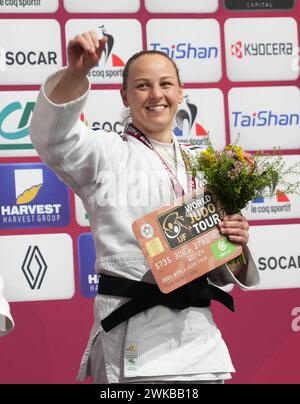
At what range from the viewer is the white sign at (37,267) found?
121 inches

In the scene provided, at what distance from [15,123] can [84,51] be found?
136 cm

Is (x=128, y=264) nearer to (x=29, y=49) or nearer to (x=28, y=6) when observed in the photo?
(x=29, y=49)

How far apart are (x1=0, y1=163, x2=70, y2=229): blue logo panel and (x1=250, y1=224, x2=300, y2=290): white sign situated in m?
0.77

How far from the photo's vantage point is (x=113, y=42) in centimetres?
320

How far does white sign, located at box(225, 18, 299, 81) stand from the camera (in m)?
3.31

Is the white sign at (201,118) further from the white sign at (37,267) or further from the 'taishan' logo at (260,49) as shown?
the white sign at (37,267)

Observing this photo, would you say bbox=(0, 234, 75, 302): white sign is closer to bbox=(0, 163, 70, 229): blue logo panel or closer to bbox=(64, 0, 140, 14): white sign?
bbox=(0, 163, 70, 229): blue logo panel

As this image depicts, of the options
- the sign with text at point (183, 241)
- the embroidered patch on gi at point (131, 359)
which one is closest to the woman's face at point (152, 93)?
the sign with text at point (183, 241)

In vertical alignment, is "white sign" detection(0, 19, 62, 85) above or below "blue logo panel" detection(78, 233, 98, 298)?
above

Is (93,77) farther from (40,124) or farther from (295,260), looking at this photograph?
(40,124)

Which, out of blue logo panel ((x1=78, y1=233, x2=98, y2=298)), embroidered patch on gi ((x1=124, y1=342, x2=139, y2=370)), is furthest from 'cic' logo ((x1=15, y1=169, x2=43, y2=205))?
embroidered patch on gi ((x1=124, y1=342, x2=139, y2=370))

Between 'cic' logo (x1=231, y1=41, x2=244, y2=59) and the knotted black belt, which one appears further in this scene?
'cic' logo (x1=231, y1=41, x2=244, y2=59)
